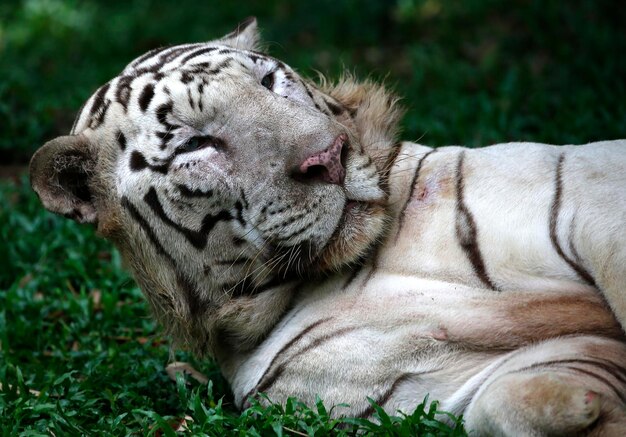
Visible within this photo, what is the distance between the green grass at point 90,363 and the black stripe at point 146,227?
0.55 m

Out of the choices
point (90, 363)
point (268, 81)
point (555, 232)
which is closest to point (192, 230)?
point (268, 81)

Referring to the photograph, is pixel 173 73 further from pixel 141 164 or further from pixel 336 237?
pixel 336 237

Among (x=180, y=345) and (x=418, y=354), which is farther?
(x=180, y=345)

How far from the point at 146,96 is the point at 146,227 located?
0.50m

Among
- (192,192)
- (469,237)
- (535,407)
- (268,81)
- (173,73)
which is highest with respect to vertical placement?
(173,73)

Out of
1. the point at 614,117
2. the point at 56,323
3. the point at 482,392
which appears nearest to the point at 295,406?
the point at 482,392

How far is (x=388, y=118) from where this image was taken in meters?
3.68

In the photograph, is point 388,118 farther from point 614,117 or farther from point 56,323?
point 614,117

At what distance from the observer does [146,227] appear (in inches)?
133

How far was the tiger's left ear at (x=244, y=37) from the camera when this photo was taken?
12.7ft

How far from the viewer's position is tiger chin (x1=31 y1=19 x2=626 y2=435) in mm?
3021

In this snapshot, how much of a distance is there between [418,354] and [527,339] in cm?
38

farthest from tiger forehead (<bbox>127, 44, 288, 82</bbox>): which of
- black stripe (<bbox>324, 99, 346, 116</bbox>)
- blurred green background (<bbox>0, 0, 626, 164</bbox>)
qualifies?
blurred green background (<bbox>0, 0, 626, 164</bbox>)

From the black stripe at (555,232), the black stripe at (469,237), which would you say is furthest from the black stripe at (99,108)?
the black stripe at (555,232)
